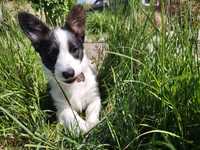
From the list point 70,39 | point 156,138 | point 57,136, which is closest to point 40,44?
point 70,39

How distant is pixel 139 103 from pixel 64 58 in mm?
821

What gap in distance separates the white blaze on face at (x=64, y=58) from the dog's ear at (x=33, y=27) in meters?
0.16

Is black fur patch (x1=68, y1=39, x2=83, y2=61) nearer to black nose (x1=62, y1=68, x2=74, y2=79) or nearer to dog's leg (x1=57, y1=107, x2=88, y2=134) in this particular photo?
black nose (x1=62, y1=68, x2=74, y2=79)

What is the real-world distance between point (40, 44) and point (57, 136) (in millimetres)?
837

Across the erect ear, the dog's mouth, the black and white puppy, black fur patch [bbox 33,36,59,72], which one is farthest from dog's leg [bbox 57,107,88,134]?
the erect ear

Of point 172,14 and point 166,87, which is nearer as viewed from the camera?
point 166,87

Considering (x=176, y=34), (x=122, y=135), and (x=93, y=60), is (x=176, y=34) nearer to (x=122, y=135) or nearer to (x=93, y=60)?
(x=122, y=135)

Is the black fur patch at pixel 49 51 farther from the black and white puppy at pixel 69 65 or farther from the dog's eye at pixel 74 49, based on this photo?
the dog's eye at pixel 74 49

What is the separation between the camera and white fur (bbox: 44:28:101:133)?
3.74m

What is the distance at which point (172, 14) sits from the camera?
11.0 feet

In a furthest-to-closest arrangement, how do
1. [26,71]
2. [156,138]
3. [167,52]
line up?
1. [26,71]
2. [167,52]
3. [156,138]

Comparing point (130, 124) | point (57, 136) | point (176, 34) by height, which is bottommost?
point (57, 136)

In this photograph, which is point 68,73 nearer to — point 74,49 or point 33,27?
point 74,49

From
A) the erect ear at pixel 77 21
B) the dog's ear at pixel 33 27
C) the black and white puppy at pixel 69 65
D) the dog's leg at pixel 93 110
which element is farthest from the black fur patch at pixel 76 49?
the dog's leg at pixel 93 110
